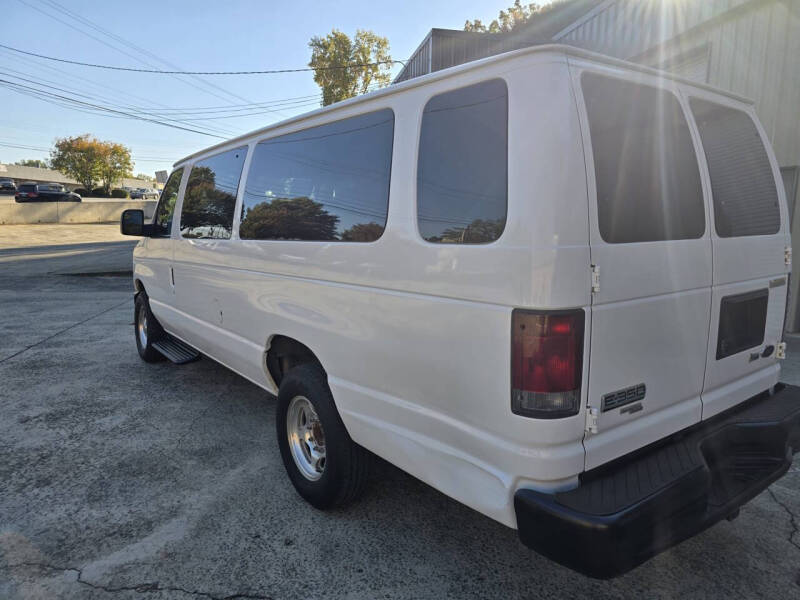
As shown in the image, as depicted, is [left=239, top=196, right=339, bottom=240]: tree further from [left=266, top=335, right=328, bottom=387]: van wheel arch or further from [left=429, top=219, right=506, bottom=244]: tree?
[left=429, top=219, right=506, bottom=244]: tree

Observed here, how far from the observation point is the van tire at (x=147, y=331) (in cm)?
558

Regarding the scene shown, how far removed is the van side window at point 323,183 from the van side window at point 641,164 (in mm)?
910

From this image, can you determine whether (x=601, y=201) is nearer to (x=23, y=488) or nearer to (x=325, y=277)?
(x=325, y=277)

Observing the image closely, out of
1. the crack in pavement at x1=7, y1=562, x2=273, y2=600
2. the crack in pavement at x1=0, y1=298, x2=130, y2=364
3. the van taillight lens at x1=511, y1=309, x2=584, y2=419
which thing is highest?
the van taillight lens at x1=511, y1=309, x2=584, y2=419

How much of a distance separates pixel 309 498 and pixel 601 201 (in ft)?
7.21

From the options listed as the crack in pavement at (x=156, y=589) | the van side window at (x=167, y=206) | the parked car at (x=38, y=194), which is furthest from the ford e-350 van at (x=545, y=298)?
the parked car at (x=38, y=194)

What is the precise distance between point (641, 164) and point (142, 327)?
5.54 meters

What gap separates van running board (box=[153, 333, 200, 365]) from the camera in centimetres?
478

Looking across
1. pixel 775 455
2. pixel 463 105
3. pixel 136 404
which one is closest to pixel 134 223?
pixel 136 404

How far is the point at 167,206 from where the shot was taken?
5.00m

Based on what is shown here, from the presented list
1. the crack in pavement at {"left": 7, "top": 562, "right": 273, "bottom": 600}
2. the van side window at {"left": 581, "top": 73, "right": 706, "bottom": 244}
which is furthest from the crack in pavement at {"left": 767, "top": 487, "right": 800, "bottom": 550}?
the crack in pavement at {"left": 7, "top": 562, "right": 273, "bottom": 600}

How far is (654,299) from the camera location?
2.05 meters

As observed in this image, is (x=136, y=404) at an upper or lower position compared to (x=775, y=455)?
lower

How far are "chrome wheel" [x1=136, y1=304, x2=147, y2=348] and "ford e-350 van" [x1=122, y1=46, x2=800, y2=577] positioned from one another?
3.40 meters
